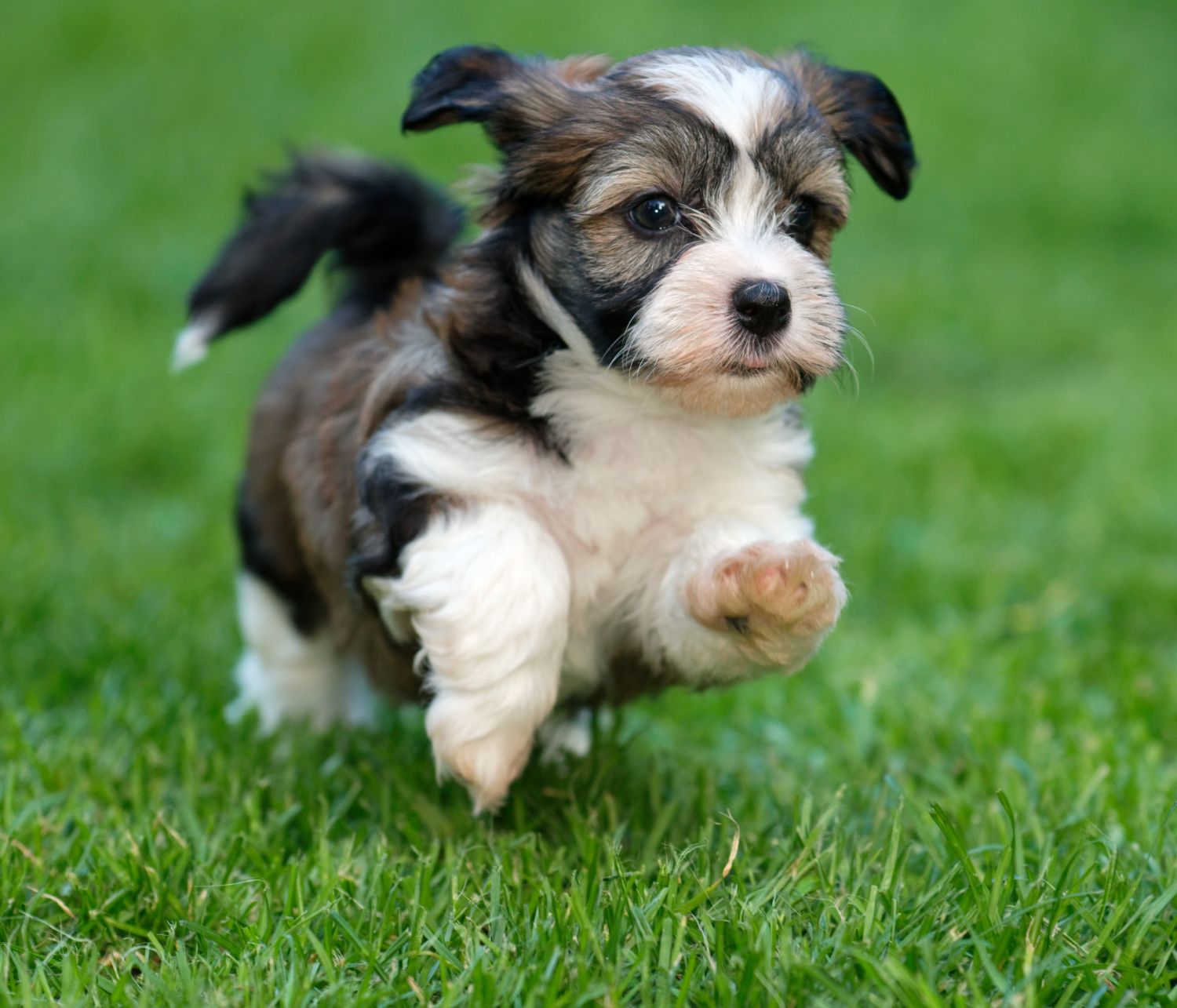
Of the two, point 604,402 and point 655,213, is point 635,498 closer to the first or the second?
point 604,402

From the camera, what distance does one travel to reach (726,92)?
277 centimetres

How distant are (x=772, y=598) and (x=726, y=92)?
0.93 metres

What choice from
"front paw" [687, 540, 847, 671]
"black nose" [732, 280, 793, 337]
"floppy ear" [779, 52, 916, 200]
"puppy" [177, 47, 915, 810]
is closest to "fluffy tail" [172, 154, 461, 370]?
"puppy" [177, 47, 915, 810]

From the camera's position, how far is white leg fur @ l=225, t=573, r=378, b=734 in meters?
3.94

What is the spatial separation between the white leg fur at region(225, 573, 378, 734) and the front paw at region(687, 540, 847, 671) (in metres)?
1.51

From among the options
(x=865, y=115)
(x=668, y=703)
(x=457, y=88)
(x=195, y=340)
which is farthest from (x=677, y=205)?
(x=668, y=703)

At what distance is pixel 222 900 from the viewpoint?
8.57 feet

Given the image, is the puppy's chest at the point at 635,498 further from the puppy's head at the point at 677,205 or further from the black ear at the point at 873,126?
the black ear at the point at 873,126

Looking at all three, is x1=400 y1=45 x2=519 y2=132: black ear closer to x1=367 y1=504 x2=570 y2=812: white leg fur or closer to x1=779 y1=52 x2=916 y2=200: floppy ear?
x1=779 y1=52 x2=916 y2=200: floppy ear

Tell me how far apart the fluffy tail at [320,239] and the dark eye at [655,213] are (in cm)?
108

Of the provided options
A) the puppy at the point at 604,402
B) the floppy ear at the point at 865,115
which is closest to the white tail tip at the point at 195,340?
the puppy at the point at 604,402

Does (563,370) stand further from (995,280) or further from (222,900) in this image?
(995,280)

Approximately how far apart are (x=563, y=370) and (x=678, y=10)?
33.8ft

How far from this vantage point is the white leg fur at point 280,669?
3.94 meters
